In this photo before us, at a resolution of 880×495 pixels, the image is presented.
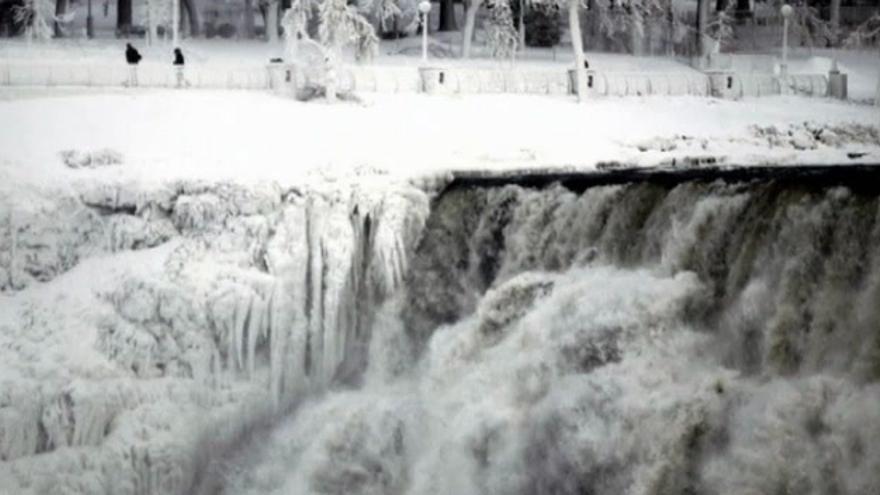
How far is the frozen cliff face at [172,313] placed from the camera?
14703mm

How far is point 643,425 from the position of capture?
11352mm

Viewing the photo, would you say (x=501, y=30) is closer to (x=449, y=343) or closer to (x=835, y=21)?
(x=835, y=21)

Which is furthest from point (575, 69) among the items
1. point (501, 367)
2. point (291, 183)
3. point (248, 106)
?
point (501, 367)

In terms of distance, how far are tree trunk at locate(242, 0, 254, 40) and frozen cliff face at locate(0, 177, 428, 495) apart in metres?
21.9

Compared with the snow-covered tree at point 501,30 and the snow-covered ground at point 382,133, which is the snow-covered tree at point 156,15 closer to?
the snow-covered tree at point 501,30

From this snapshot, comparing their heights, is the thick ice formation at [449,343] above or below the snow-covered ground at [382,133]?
below

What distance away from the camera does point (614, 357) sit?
12.5m

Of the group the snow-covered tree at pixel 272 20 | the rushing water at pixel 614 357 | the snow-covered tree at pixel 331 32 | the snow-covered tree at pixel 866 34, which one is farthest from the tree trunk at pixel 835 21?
the rushing water at pixel 614 357

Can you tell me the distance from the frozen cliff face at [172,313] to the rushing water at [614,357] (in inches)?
16.1

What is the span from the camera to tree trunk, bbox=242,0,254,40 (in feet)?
125

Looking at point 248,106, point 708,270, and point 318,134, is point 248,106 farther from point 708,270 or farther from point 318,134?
point 708,270

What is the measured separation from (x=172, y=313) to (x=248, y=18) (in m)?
24.4

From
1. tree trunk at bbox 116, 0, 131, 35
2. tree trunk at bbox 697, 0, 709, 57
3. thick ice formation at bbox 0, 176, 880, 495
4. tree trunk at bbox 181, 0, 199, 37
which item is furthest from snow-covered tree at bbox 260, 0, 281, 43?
thick ice formation at bbox 0, 176, 880, 495

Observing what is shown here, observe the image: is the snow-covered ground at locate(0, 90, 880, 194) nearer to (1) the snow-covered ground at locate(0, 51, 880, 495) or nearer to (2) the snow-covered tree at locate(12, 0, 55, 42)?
(1) the snow-covered ground at locate(0, 51, 880, 495)
